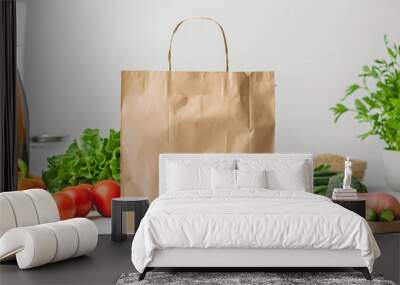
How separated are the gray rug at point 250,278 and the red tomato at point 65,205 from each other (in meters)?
2.18

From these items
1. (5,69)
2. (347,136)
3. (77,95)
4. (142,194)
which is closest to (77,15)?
(77,95)

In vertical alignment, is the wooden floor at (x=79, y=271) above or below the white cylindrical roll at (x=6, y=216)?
below

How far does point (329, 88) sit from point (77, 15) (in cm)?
273

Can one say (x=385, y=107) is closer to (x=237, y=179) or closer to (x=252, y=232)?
(x=237, y=179)

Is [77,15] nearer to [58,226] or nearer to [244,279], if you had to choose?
[58,226]

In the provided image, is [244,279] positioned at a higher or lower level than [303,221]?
lower

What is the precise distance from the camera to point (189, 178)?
18.2ft

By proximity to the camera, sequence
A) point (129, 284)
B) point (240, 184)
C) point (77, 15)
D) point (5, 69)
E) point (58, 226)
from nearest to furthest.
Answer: point (129, 284), point (58, 226), point (240, 184), point (5, 69), point (77, 15)

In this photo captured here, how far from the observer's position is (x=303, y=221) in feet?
13.6

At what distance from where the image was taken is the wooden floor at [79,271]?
417cm

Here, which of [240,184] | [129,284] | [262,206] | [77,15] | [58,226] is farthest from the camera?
[77,15]

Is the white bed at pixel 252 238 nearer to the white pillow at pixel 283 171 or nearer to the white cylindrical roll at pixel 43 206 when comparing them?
the white cylindrical roll at pixel 43 206

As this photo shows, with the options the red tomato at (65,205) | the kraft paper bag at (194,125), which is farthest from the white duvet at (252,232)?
the red tomato at (65,205)

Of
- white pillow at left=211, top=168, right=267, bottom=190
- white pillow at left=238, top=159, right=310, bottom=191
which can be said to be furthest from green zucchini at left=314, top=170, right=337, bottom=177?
white pillow at left=211, top=168, right=267, bottom=190
